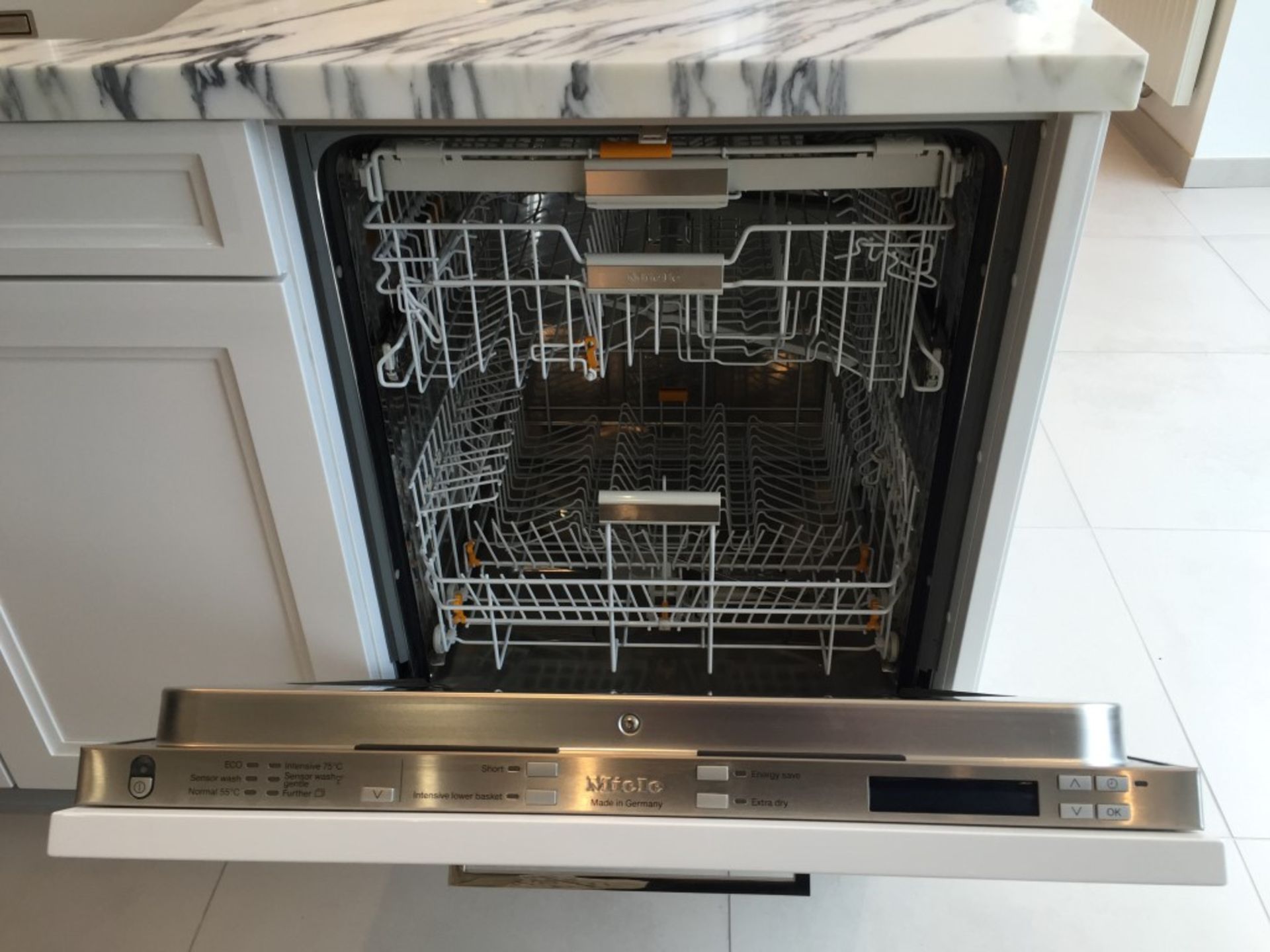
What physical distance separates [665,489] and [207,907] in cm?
77

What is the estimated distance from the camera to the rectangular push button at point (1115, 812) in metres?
0.76

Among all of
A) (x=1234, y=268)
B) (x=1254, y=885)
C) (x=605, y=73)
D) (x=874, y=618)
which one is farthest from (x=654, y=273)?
(x=1234, y=268)

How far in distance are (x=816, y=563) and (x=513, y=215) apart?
21.4 inches

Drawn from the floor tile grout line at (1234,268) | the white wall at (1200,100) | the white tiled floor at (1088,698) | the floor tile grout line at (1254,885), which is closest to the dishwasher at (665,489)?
the white tiled floor at (1088,698)

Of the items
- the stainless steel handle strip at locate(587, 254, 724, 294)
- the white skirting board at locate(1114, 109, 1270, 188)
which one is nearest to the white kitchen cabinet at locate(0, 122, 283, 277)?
the stainless steel handle strip at locate(587, 254, 724, 294)

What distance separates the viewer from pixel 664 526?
1.18 metres

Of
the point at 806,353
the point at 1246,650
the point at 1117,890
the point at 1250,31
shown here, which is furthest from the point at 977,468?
the point at 1250,31

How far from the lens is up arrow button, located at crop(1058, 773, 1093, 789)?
775mm

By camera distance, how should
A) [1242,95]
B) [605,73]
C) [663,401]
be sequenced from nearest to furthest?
[605,73]
[663,401]
[1242,95]

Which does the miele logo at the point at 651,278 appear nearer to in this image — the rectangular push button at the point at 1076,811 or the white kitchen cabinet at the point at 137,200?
the white kitchen cabinet at the point at 137,200

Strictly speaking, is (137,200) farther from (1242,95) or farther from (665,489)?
(1242,95)

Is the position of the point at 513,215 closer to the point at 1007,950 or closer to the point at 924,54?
the point at 924,54

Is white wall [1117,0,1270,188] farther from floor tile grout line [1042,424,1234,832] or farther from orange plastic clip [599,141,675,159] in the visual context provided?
orange plastic clip [599,141,675,159]

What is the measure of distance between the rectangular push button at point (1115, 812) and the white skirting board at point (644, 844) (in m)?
0.02
